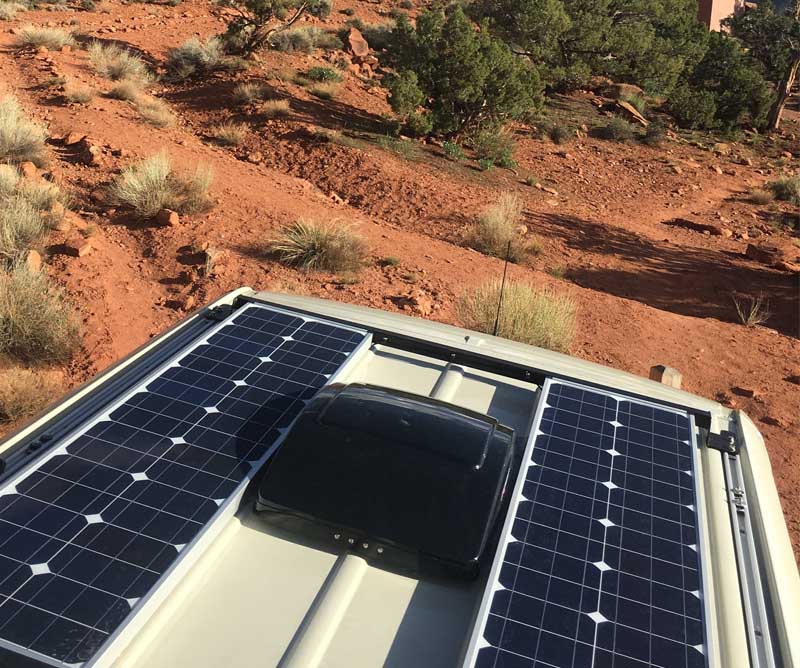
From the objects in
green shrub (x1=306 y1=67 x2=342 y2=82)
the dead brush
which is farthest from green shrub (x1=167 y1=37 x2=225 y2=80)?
the dead brush

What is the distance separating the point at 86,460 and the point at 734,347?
11122 millimetres

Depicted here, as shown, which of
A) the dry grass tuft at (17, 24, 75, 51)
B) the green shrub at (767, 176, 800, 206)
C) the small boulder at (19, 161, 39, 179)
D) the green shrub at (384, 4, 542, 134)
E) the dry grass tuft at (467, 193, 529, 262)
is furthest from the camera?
the dry grass tuft at (17, 24, 75, 51)

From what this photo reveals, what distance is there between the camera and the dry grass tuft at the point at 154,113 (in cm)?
1875

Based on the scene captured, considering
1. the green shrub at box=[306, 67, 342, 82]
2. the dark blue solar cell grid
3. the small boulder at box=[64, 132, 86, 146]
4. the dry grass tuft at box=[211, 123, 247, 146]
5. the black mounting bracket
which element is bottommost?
the dark blue solar cell grid

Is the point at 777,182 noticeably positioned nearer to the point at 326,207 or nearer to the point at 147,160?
the point at 326,207

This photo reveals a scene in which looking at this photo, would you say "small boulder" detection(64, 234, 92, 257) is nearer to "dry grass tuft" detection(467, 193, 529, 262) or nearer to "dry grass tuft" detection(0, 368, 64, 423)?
"dry grass tuft" detection(0, 368, 64, 423)

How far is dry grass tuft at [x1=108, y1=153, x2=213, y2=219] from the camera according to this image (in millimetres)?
12672

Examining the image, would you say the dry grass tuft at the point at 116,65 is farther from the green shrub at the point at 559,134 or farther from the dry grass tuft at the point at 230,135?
the green shrub at the point at 559,134

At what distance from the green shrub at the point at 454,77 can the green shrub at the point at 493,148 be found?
365 mm

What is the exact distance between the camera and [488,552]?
3408mm

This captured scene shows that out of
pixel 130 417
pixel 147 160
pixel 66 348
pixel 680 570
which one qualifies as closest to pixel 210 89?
pixel 147 160

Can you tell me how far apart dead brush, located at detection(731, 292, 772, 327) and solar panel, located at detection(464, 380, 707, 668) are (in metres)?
10.3

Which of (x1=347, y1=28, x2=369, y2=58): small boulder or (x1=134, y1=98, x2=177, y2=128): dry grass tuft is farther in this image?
(x1=347, y1=28, x2=369, y2=58): small boulder

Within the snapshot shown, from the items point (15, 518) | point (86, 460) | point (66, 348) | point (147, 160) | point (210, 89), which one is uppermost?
point (210, 89)
